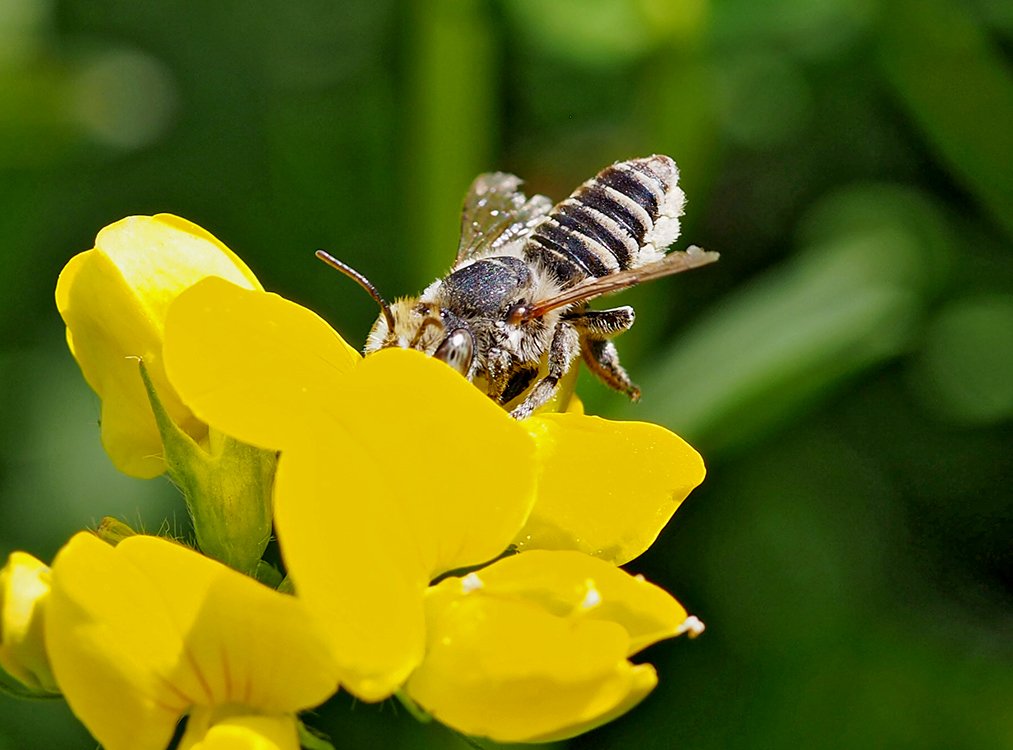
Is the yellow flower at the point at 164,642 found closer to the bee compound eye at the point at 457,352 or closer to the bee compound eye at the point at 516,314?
the bee compound eye at the point at 457,352

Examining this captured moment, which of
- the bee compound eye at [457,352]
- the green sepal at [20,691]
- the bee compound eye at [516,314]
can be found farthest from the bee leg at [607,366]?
the green sepal at [20,691]

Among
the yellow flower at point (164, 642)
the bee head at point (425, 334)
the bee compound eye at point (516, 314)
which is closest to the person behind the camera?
the yellow flower at point (164, 642)

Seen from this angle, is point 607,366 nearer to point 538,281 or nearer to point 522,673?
point 538,281

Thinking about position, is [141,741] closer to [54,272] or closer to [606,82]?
[54,272]

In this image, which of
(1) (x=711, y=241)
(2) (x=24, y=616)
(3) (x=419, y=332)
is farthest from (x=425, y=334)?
(1) (x=711, y=241)

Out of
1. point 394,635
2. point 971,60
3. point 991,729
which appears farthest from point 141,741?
point 971,60

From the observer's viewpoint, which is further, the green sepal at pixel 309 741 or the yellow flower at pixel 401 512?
the green sepal at pixel 309 741

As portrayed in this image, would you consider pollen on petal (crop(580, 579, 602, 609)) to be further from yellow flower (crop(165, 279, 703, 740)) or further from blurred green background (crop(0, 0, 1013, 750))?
blurred green background (crop(0, 0, 1013, 750))
